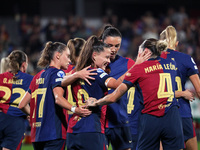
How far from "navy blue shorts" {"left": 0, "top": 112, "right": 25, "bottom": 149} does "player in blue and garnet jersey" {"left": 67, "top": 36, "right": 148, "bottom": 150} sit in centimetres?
251


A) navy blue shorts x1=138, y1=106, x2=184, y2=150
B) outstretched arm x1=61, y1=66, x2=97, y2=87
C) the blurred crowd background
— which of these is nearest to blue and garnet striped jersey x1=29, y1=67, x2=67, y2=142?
outstretched arm x1=61, y1=66, x2=97, y2=87

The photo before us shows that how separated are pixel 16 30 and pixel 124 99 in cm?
1364

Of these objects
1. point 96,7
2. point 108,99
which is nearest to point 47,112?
point 108,99

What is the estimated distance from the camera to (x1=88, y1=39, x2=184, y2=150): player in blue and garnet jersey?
16.9 ft

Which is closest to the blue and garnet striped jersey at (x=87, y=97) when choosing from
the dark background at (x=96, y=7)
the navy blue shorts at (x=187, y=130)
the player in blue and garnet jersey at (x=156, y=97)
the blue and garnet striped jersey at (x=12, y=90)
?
the player in blue and garnet jersey at (x=156, y=97)

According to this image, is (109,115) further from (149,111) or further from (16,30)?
(16,30)

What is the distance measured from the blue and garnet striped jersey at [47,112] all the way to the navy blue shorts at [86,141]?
0.69 metres

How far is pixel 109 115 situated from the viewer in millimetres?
5945

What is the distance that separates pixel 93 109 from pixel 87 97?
174mm

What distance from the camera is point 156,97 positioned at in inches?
205

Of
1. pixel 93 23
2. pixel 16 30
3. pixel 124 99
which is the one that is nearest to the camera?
pixel 124 99

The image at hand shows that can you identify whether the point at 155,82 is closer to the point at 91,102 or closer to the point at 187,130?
the point at 91,102

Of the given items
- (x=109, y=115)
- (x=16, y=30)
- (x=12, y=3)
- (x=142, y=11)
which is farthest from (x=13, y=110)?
(x=142, y=11)

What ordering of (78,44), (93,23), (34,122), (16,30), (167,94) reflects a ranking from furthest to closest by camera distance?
1. (93,23)
2. (16,30)
3. (78,44)
4. (34,122)
5. (167,94)
